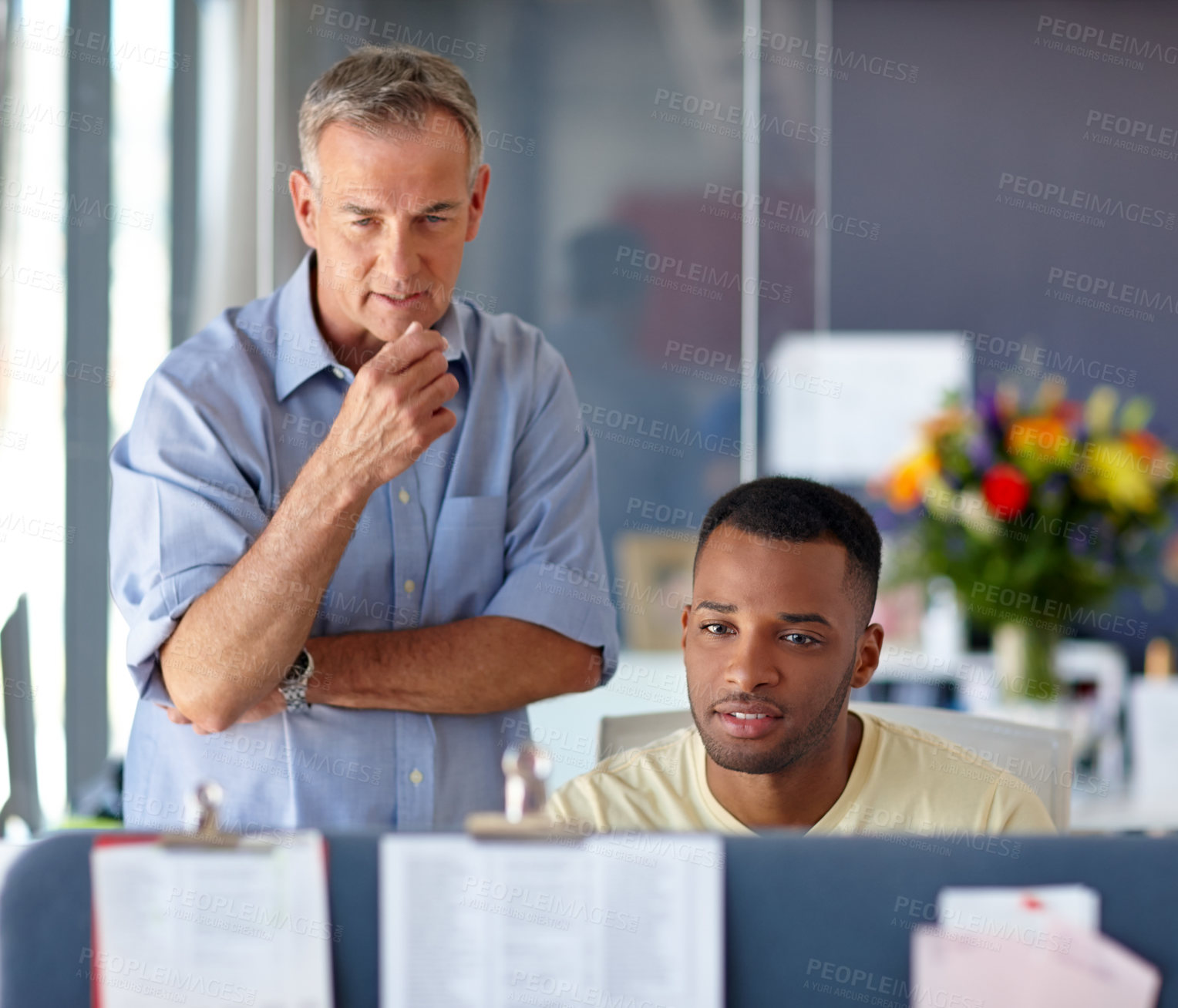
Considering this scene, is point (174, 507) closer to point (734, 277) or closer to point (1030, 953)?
point (1030, 953)

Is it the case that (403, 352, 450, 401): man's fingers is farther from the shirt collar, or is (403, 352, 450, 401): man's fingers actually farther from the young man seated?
the young man seated

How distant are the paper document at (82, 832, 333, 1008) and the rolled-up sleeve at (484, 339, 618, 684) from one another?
2.83ft

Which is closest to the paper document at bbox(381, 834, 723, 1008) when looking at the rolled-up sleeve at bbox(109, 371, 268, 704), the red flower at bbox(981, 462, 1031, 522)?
the rolled-up sleeve at bbox(109, 371, 268, 704)

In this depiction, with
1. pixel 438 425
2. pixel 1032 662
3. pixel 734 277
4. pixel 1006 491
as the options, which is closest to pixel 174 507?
pixel 438 425

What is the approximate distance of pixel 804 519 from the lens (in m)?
1.33

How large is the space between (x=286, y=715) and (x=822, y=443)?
3.31 meters

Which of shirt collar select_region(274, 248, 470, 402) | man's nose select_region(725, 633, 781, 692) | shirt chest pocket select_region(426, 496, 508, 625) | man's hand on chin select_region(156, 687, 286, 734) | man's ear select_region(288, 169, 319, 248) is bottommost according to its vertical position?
man's hand on chin select_region(156, 687, 286, 734)

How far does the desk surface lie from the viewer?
631 millimetres

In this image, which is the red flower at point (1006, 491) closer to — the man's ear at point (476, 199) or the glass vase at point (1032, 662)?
the glass vase at point (1032, 662)

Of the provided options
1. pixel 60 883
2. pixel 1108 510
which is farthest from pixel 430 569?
pixel 1108 510

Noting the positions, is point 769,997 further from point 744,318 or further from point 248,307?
point 744,318

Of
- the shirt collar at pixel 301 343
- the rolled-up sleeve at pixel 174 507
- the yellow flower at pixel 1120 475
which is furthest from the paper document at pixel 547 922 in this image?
the yellow flower at pixel 1120 475

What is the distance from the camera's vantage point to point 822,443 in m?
4.50

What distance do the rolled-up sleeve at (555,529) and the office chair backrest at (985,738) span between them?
0.10 m
